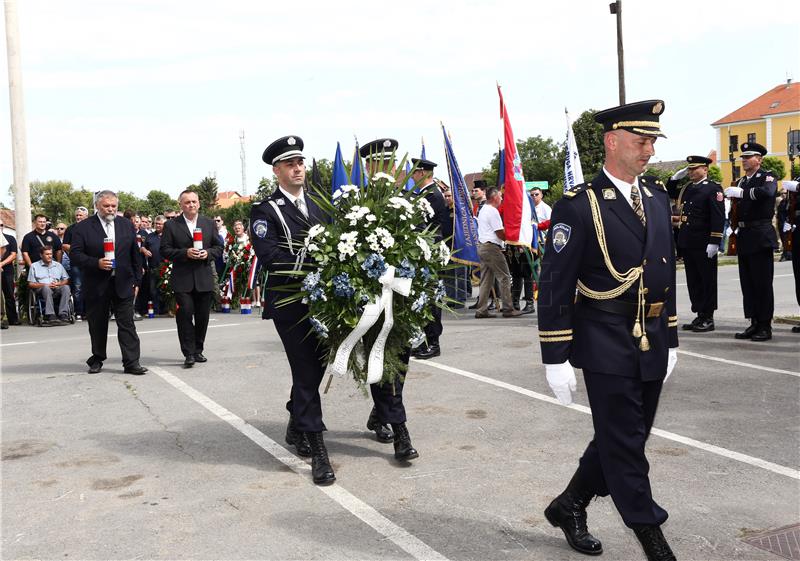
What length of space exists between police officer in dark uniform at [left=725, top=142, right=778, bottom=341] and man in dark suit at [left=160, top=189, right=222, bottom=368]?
21.1 feet

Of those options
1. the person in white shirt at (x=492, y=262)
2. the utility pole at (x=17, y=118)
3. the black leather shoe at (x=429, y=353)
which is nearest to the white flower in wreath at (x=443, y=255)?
the black leather shoe at (x=429, y=353)

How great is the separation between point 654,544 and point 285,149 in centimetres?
355

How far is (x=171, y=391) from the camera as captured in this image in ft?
27.1

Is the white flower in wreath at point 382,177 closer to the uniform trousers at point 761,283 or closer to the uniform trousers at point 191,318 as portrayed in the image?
the uniform trousers at point 191,318

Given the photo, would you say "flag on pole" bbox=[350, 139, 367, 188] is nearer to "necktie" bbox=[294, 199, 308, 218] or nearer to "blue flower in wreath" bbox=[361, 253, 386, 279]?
"necktie" bbox=[294, 199, 308, 218]

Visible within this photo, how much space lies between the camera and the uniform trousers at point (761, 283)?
10086 millimetres

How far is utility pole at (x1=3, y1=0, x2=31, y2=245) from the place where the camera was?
1880 cm

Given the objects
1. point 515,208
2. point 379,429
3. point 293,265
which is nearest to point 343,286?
point 293,265

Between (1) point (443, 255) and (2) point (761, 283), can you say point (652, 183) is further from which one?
(2) point (761, 283)

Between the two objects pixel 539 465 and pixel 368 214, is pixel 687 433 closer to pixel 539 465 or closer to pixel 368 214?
pixel 539 465

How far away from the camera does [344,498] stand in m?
4.98

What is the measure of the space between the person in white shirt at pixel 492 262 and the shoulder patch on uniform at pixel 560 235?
9.58m

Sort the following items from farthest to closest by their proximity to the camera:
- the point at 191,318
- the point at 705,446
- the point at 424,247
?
the point at 191,318 < the point at 705,446 < the point at 424,247

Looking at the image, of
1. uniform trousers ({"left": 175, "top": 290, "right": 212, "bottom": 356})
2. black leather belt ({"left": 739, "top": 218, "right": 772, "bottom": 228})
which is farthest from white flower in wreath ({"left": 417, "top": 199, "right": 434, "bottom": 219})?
black leather belt ({"left": 739, "top": 218, "right": 772, "bottom": 228})
